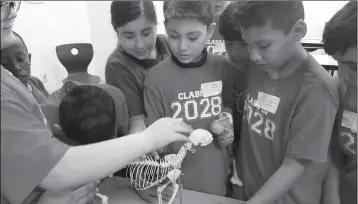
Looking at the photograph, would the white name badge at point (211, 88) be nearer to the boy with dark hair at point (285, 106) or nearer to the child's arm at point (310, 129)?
the boy with dark hair at point (285, 106)

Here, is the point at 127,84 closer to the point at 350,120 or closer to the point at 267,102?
the point at 267,102

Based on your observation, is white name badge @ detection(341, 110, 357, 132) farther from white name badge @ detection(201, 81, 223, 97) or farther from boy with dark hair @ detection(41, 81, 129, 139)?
boy with dark hair @ detection(41, 81, 129, 139)

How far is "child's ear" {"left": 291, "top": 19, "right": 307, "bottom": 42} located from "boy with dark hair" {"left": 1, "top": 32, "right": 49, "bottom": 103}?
24.6 inches

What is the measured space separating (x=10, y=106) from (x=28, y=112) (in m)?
0.05

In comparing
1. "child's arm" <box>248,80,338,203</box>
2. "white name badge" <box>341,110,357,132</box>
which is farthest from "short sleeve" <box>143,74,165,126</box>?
"white name badge" <box>341,110,357,132</box>

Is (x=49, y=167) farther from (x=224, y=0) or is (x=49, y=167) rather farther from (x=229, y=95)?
(x=224, y=0)

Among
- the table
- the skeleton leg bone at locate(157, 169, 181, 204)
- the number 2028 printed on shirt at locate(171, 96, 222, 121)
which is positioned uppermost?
the number 2028 printed on shirt at locate(171, 96, 222, 121)

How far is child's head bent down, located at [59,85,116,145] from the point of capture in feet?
1.80

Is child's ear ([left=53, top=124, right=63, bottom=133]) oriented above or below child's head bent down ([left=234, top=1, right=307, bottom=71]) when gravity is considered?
below

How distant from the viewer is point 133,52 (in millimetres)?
866

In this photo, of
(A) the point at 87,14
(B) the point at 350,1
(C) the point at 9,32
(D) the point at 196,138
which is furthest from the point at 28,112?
(B) the point at 350,1

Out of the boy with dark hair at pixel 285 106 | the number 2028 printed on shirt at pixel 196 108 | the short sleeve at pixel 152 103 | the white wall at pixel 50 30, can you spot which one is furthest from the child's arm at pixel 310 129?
the white wall at pixel 50 30

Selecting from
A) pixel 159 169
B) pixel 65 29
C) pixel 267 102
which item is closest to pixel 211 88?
pixel 267 102

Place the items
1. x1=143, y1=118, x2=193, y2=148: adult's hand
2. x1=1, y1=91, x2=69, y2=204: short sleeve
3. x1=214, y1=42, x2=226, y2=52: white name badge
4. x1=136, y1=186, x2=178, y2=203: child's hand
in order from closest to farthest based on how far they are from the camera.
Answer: x1=1, y1=91, x2=69, y2=204: short sleeve, x1=143, y1=118, x2=193, y2=148: adult's hand, x1=136, y1=186, x2=178, y2=203: child's hand, x1=214, y1=42, x2=226, y2=52: white name badge
